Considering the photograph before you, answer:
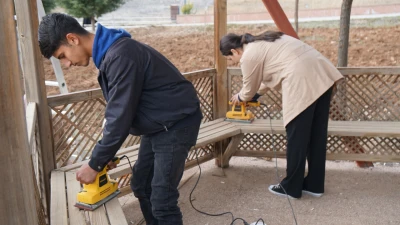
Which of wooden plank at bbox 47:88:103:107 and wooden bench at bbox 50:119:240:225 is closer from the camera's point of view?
wooden bench at bbox 50:119:240:225

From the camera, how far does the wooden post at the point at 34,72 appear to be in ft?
9.72

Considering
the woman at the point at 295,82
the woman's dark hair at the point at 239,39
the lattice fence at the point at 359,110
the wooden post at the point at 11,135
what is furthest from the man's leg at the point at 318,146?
the wooden post at the point at 11,135

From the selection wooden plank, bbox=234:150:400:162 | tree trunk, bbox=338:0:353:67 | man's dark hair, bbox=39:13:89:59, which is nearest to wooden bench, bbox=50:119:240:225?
man's dark hair, bbox=39:13:89:59

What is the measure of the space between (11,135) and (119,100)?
1.06 m

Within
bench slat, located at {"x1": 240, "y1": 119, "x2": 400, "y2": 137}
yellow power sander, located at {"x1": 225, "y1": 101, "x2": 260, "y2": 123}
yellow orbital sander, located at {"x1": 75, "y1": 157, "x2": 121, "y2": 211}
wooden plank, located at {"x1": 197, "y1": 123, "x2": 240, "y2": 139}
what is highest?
yellow orbital sander, located at {"x1": 75, "y1": 157, "x2": 121, "y2": 211}

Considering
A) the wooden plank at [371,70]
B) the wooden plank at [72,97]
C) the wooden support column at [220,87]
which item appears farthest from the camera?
the wooden support column at [220,87]

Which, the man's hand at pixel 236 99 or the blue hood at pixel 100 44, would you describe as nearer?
the blue hood at pixel 100 44

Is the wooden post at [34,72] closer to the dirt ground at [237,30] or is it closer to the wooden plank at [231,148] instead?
the wooden plank at [231,148]

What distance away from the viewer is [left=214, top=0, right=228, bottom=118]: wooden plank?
4.54 m

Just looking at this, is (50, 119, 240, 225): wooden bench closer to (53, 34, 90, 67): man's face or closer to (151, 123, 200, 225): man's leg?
(151, 123, 200, 225): man's leg

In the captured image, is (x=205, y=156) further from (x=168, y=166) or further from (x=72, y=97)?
(x=168, y=166)

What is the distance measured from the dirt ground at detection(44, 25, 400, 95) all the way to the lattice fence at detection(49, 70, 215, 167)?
7594 millimetres

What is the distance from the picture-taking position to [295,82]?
3.41 metres

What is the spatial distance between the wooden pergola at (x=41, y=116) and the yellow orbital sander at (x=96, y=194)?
10.1 inches
